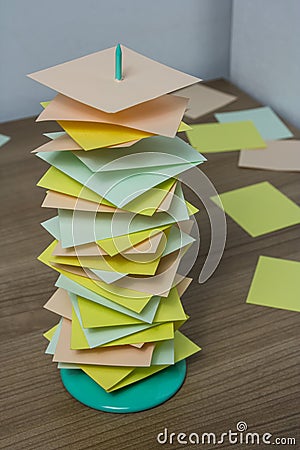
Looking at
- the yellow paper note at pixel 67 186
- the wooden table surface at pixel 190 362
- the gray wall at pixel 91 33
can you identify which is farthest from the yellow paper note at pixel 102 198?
the gray wall at pixel 91 33

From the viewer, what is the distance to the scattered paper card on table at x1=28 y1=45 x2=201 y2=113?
0.57 metres

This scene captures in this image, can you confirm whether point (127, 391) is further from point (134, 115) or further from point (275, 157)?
point (275, 157)

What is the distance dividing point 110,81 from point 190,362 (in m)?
0.32

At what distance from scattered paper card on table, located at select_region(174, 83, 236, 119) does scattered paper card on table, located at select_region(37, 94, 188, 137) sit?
62 cm

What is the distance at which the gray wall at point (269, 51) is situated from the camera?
1.16 m

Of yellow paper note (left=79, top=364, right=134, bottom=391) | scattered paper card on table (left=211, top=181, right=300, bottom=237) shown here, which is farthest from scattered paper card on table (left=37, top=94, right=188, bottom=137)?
scattered paper card on table (left=211, top=181, right=300, bottom=237)

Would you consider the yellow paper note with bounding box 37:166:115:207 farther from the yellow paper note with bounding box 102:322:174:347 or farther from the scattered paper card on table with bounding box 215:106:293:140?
the scattered paper card on table with bounding box 215:106:293:140

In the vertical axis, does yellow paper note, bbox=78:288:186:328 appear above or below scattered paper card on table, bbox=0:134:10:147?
above

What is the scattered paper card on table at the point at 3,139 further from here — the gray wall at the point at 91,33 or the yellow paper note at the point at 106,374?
the yellow paper note at the point at 106,374

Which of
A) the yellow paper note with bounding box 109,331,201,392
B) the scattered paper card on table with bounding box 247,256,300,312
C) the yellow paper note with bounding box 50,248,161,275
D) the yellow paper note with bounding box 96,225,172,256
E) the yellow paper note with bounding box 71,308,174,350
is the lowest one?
the scattered paper card on table with bounding box 247,256,300,312

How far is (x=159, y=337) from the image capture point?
0.65 m

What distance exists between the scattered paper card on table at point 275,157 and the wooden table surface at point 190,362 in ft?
Result: 0.53

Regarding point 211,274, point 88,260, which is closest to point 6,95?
point 211,274

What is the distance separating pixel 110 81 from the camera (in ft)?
1.95
